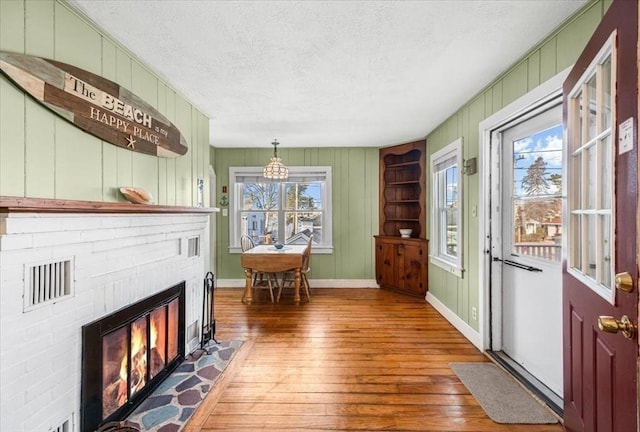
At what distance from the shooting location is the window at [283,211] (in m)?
5.00

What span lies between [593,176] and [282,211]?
13.7 ft

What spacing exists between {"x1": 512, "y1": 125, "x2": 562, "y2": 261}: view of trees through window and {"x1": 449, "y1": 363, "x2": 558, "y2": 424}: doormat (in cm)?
93

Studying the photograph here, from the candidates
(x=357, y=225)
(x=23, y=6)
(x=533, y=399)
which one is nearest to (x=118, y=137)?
(x=23, y=6)

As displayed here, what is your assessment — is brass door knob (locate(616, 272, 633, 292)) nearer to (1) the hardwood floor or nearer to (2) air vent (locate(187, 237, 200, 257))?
(1) the hardwood floor

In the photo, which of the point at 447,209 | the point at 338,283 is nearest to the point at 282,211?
the point at 338,283

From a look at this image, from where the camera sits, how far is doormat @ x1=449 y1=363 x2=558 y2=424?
Result: 183 centimetres

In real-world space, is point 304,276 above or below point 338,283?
above

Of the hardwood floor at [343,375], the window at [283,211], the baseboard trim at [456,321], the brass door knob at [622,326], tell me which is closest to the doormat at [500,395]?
the hardwood floor at [343,375]

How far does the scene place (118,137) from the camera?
184 centimetres

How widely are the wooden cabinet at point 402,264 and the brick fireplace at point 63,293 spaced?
3297mm

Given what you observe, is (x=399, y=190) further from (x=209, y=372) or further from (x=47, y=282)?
(x=47, y=282)

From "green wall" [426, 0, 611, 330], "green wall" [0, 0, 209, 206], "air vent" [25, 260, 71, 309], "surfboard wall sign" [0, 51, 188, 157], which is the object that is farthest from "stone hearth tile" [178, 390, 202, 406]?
"green wall" [426, 0, 611, 330]

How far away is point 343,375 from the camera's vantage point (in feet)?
7.54

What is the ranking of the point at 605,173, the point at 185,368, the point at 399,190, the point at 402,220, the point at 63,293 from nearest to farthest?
the point at 605,173
the point at 63,293
the point at 185,368
the point at 402,220
the point at 399,190
